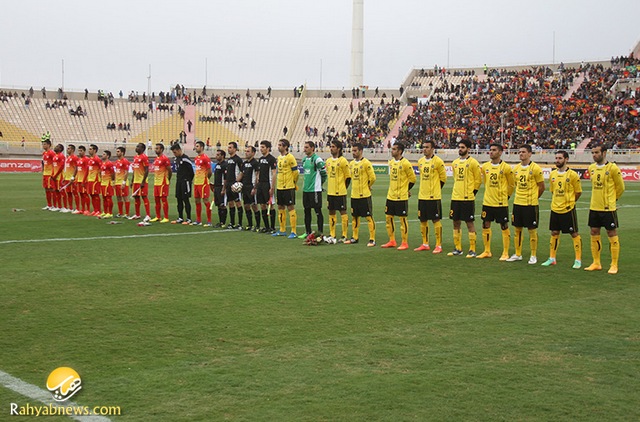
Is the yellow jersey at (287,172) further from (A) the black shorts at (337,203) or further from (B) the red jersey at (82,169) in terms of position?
(B) the red jersey at (82,169)

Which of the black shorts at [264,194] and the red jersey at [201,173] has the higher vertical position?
the red jersey at [201,173]

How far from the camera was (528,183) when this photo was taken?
43.2 ft

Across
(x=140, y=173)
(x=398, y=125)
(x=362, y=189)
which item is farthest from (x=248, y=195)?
(x=398, y=125)

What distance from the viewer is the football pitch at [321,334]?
228 inches

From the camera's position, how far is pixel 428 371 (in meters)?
6.58

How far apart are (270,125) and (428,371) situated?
69.5 metres

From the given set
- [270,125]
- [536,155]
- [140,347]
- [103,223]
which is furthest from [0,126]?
[140,347]

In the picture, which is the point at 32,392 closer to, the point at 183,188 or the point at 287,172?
the point at 287,172

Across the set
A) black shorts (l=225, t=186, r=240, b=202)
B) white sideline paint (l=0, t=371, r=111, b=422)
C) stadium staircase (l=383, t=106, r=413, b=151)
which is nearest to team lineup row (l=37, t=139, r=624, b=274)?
black shorts (l=225, t=186, r=240, b=202)

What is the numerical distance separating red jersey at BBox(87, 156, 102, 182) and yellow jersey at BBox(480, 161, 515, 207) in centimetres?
1219

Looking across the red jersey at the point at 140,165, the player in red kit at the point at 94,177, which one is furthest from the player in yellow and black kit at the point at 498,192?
the player in red kit at the point at 94,177

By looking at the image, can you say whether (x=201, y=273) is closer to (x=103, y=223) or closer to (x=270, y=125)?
(x=103, y=223)

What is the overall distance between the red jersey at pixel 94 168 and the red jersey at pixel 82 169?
0.20 m

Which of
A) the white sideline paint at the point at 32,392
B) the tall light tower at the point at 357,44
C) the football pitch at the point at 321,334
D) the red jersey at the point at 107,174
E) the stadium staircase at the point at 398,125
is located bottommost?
the football pitch at the point at 321,334
